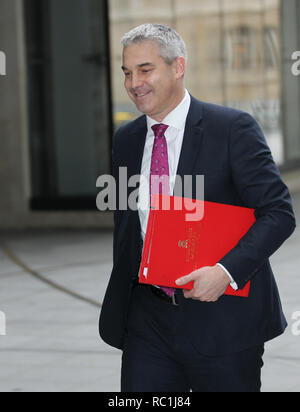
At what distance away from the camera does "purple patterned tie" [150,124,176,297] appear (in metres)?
3.15

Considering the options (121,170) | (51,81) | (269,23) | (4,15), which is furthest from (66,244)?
(121,170)

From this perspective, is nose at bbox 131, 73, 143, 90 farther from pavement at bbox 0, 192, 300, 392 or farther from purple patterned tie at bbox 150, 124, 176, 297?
pavement at bbox 0, 192, 300, 392

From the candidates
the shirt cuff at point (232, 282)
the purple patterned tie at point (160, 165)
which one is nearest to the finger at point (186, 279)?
the shirt cuff at point (232, 282)

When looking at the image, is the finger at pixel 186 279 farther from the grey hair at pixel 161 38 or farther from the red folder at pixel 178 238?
the grey hair at pixel 161 38

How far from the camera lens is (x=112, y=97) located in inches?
510

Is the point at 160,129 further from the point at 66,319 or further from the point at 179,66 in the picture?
the point at 66,319

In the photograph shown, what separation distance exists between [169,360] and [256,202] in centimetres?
66

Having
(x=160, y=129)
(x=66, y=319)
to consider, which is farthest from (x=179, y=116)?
(x=66, y=319)

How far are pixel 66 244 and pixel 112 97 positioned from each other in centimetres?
230

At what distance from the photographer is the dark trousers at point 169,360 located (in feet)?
10.2

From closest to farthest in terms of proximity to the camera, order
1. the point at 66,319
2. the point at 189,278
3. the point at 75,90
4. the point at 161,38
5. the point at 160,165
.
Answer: the point at 189,278 → the point at 161,38 → the point at 160,165 → the point at 66,319 → the point at 75,90

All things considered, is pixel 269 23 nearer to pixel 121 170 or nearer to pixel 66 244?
pixel 66 244

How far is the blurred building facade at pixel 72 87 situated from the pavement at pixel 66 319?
1.46 meters

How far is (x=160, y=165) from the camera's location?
3176 mm
